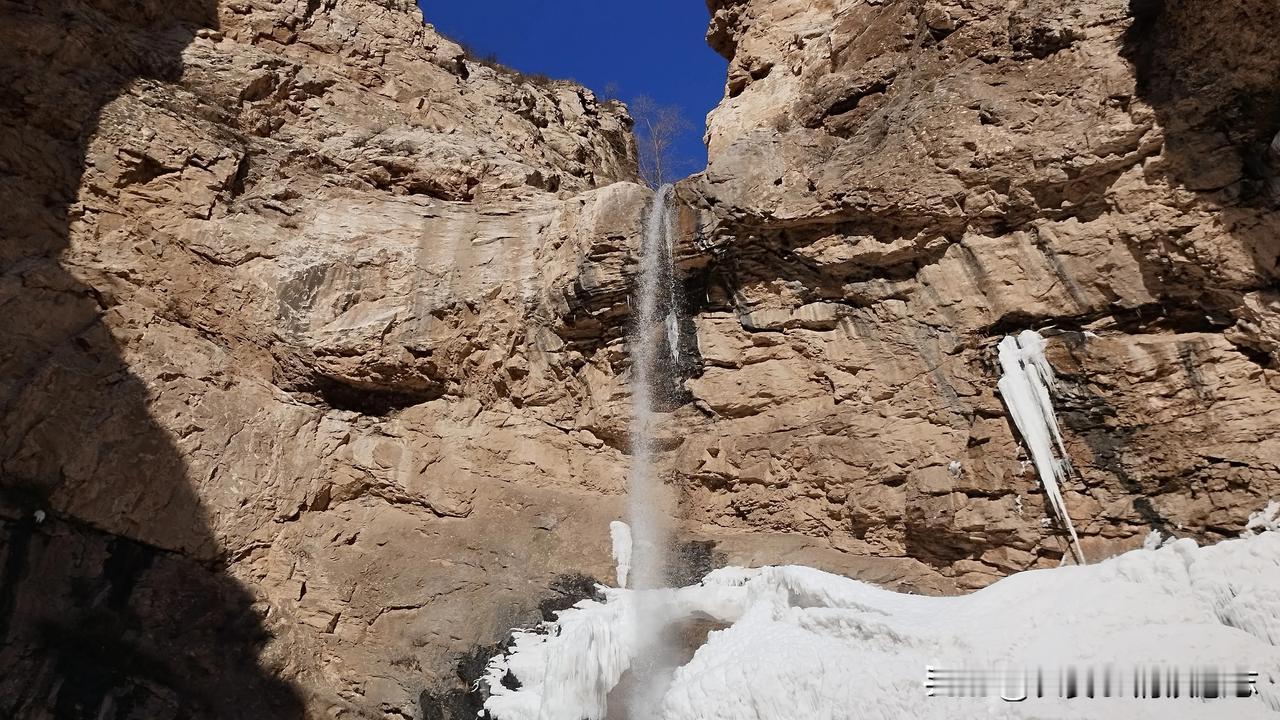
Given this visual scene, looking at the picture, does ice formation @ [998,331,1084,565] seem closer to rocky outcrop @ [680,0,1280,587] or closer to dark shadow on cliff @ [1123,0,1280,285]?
rocky outcrop @ [680,0,1280,587]

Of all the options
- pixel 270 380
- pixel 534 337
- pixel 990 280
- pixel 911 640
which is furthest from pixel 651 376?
pixel 270 380

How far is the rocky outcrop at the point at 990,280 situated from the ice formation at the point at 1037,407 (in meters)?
0.12

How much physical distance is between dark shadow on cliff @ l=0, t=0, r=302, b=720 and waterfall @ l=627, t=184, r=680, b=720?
4.01 metres

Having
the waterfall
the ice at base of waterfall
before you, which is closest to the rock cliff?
the waterfall

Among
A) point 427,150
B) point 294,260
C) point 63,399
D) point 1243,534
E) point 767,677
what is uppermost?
point 427,150

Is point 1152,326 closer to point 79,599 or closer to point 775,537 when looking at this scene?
point 775,537

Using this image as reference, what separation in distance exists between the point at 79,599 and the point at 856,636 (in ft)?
24.3

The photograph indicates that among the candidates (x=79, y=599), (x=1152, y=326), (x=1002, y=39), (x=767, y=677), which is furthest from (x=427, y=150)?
(x=1152, y=326)

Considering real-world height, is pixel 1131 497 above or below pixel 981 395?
below

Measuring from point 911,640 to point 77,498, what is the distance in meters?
8.22

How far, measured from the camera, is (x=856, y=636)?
6.69m

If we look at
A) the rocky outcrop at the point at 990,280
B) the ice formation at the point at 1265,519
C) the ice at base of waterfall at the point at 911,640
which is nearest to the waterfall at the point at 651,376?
the rocky outcrop at the point at 990,280

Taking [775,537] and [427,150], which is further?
[427,150]

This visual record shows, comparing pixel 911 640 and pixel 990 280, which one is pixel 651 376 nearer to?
pixel 990 280
